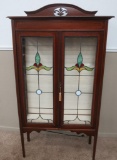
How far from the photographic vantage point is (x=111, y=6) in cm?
152

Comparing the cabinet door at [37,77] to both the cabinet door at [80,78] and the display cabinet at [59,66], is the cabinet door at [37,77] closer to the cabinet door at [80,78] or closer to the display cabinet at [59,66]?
the display cabinet at [59,66]

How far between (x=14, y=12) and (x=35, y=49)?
529mm

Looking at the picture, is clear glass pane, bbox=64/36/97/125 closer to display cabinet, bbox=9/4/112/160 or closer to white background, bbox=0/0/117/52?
display cabinet, bbox=9/4/112/160

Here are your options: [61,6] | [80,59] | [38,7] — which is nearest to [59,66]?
[80,59]

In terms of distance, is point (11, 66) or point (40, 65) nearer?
point (40, 65)

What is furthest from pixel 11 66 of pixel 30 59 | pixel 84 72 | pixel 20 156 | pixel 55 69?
pixel 20 156

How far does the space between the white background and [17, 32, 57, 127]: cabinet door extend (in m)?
0.45

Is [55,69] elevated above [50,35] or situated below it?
below

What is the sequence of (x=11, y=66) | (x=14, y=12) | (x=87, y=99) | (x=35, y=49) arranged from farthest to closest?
(x=11, y=66) → (x=14, y=12) → (x=87, y=99) → (x=35, y=49)

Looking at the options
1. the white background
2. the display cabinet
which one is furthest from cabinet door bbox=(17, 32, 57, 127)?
the white background

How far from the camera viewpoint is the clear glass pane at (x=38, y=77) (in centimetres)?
135

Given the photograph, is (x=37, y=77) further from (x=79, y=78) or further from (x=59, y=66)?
(x=79, y=78)

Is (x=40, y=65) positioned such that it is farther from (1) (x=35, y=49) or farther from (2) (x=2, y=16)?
(2) (x=2, y=16)

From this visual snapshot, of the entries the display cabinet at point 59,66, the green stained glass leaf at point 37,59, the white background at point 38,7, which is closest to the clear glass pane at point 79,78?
the display cabinet at point 59,66
